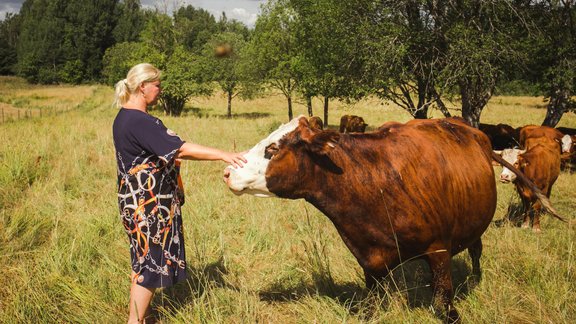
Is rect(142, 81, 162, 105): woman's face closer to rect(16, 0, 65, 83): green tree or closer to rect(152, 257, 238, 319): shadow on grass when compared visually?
rect(152, 257, 238, 319): shadow on grass

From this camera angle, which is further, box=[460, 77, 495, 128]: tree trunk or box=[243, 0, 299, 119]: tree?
box=[243, 0, 299, 119]: tree

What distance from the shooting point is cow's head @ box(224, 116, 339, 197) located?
93.7 inches

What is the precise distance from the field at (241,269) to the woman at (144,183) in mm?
371

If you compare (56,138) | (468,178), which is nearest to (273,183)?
(468,178)

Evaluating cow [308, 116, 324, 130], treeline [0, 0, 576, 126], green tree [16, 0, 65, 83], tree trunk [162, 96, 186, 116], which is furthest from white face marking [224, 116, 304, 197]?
green tree [16, 0, 65, 83]

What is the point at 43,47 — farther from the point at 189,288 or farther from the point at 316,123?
the point at 316,123

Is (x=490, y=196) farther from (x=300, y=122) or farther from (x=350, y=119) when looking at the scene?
(x=350, y=119)

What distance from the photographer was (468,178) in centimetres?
299

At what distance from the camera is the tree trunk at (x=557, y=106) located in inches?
415

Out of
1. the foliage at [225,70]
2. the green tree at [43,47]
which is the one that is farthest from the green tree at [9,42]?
the foliage at [225,70]

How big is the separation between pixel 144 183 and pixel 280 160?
972mm

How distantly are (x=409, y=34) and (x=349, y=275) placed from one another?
8.64 meters

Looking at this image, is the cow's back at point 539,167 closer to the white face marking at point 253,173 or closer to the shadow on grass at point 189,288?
the shadow on grass at point 189,288

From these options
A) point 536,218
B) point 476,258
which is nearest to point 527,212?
point 536,218
